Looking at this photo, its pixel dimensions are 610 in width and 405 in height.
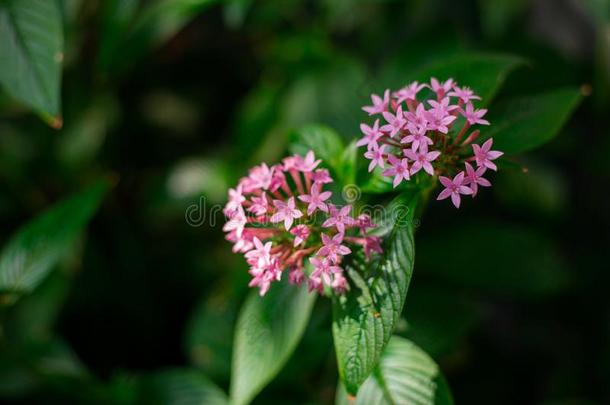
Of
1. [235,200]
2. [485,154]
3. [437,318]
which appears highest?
[485,154]

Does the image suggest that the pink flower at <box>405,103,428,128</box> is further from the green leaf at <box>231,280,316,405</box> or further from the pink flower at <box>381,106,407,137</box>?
the green leaf at <box>231,280,316,405</box>

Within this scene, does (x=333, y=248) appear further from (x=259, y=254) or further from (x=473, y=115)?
(x=473, y=115)

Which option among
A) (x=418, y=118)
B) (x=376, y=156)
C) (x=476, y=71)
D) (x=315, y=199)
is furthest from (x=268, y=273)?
(x=476, y=71)

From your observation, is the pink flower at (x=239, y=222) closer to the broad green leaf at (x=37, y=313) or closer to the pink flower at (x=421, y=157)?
the pink flower at (x=421, y=157)

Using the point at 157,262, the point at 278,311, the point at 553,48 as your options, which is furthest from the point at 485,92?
the point at 157,262

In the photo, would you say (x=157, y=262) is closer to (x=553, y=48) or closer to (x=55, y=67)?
(x=55, y=67)
